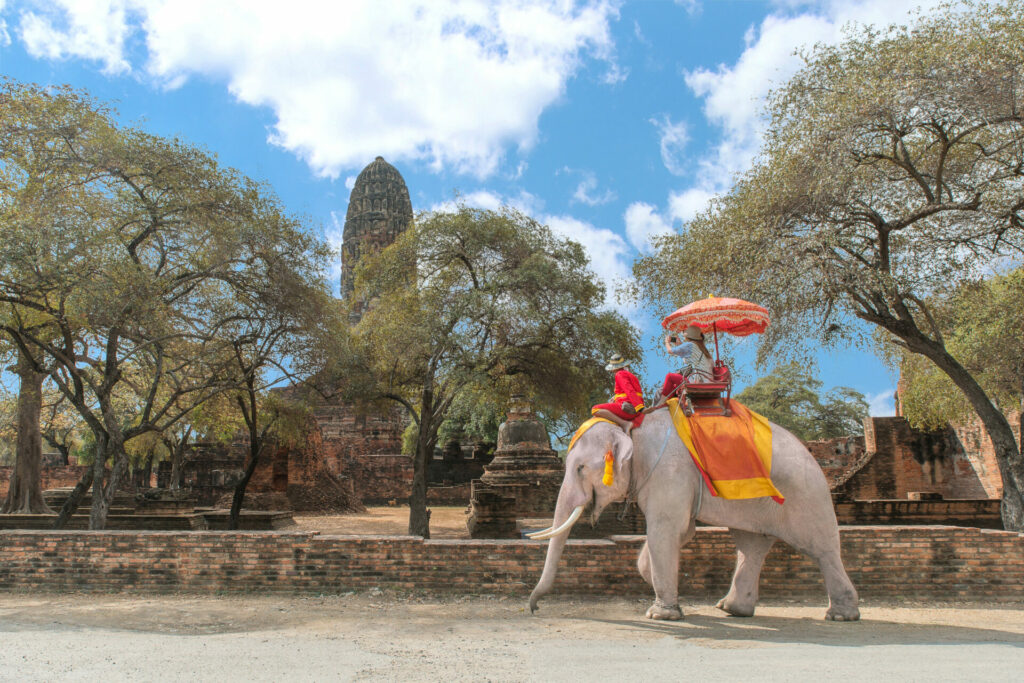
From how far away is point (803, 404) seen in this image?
37.5 meters

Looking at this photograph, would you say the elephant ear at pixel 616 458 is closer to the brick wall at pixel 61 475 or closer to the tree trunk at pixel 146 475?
the tree trunk at pixel 146 475

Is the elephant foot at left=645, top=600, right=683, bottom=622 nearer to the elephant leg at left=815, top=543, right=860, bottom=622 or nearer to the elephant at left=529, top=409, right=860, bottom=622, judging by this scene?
the elephant at left=529, top=409, right=860, bottom=622

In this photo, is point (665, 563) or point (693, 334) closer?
point (665, 563)

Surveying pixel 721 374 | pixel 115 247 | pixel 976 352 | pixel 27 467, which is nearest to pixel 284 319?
pixel 115 247

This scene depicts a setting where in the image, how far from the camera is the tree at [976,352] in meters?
12.0

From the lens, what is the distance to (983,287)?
11758 mm

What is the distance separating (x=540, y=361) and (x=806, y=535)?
25.7ft

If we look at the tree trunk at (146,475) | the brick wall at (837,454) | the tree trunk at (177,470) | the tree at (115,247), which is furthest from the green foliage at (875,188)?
the tree trunk at (146,475)

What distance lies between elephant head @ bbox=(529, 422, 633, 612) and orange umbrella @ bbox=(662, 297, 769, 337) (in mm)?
1170

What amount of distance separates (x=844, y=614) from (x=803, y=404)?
111 ft

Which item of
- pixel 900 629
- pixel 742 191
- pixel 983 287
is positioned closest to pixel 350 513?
pixel 742 191

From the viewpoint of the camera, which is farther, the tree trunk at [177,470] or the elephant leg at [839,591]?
the tree trunk at [177,470]

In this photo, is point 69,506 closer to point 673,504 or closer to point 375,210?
point 673,504

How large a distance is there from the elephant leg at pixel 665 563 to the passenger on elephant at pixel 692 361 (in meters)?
1.07
